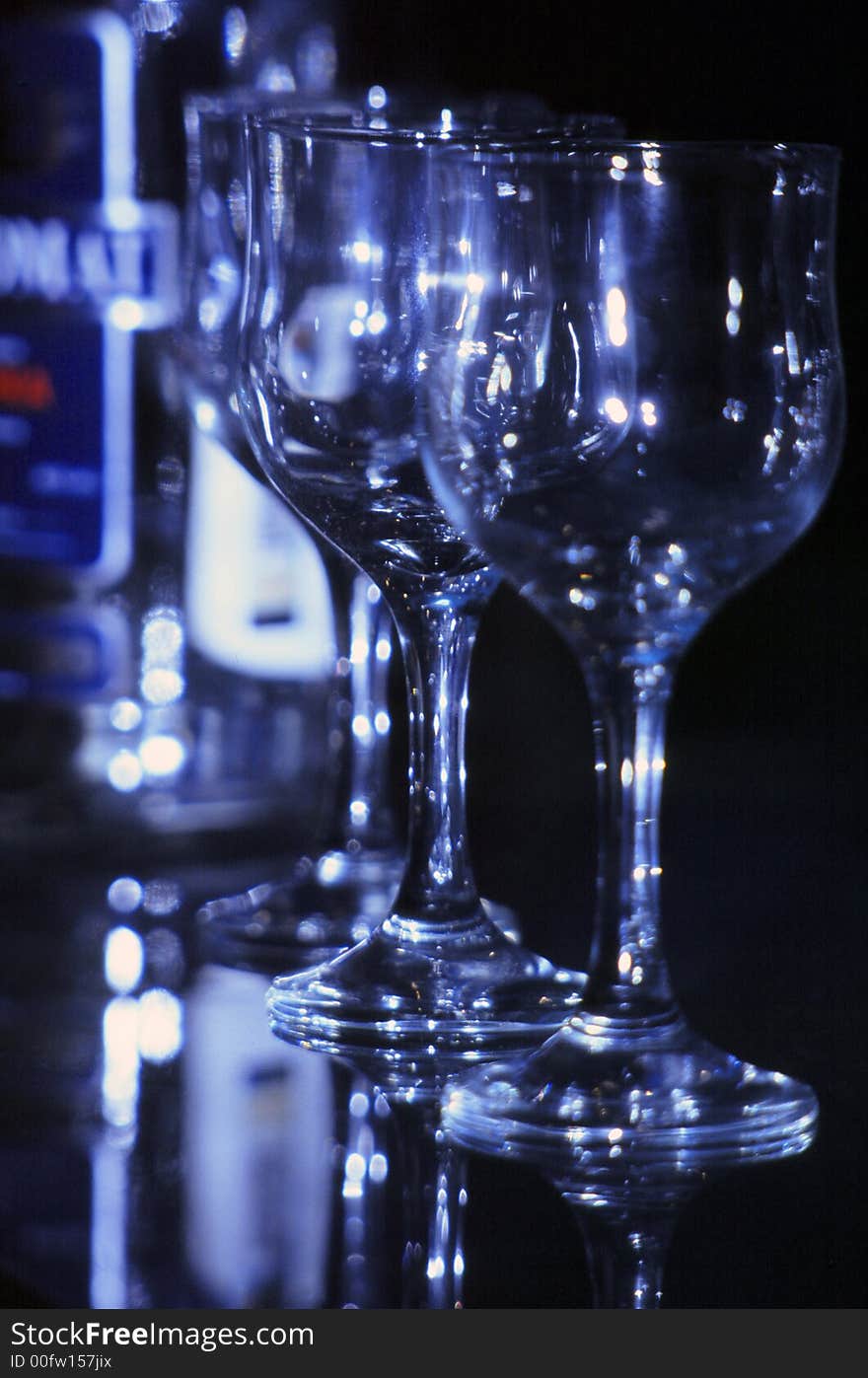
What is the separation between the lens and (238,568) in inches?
35.3

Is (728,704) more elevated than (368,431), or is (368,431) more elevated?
(368,431)

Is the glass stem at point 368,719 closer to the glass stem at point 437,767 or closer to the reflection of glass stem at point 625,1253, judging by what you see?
the glass stem at point 437,767

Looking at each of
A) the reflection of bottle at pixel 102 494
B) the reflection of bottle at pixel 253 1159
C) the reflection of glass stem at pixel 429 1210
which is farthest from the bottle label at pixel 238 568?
the reflection of glass stem at pixel 429 1210

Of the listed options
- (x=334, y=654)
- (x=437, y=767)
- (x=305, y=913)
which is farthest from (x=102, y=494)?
(x=437, y=767)

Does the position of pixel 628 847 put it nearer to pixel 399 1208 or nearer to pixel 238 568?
pixel 399 1208

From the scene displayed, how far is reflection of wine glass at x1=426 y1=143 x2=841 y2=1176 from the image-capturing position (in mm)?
389

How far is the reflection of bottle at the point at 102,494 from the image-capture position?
2.89 feet

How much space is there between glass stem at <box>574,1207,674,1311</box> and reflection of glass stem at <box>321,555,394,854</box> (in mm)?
346

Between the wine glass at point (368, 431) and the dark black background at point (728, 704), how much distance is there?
0.06 metres

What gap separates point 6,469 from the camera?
910mm

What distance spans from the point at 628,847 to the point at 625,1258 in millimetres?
95

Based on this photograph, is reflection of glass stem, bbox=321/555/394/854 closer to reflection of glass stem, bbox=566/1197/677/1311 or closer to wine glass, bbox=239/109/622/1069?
wine glass, bbox=239/109/622/1069

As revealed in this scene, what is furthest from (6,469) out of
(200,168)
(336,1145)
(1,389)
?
(336,1145)

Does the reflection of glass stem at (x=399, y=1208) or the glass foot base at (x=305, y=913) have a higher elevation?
the reflection of glass stem at (x=399, y=1208)
